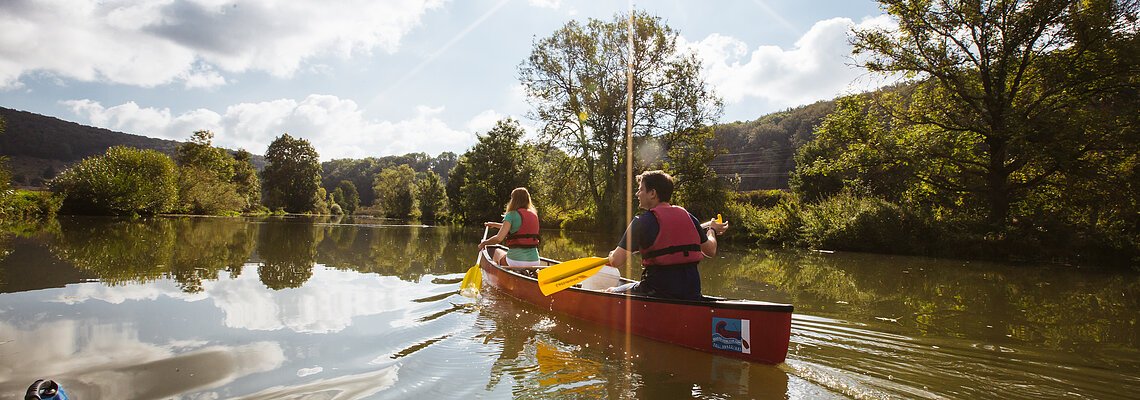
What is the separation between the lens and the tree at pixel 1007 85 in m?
12.4

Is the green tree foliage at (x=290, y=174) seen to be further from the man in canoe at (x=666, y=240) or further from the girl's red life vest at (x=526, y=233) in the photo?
the man in canoe at (x=666, y=240)

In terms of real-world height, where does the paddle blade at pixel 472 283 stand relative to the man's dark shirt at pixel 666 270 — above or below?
below

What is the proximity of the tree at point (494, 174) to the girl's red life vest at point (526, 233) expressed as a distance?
91.0ft

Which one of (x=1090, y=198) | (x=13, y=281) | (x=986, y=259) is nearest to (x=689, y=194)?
(x=986, y=259)

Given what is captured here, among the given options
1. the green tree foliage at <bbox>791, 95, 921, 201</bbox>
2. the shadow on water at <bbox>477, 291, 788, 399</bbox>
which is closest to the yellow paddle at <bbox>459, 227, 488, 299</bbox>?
the shadow on water at <bbox>477, 291, 788, 399</bbox>

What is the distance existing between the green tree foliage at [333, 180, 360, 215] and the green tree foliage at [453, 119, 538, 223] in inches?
2283

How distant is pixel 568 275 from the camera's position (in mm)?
5543

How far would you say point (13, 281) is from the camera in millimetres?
6508

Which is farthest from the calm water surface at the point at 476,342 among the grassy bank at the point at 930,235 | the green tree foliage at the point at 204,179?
the green tree foliage at the point at 204,179

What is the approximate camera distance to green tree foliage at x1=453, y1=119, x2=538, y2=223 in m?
36.5

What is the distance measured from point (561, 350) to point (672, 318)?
0.99 metres

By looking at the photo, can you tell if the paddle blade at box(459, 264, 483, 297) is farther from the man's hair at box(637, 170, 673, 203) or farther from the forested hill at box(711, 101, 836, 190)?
the forested hill at box(711, 101, 836, 190)

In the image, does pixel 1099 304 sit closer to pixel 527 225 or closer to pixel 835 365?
pixel 835 365

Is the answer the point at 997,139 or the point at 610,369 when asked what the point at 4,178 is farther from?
Result: the point at 997,139
